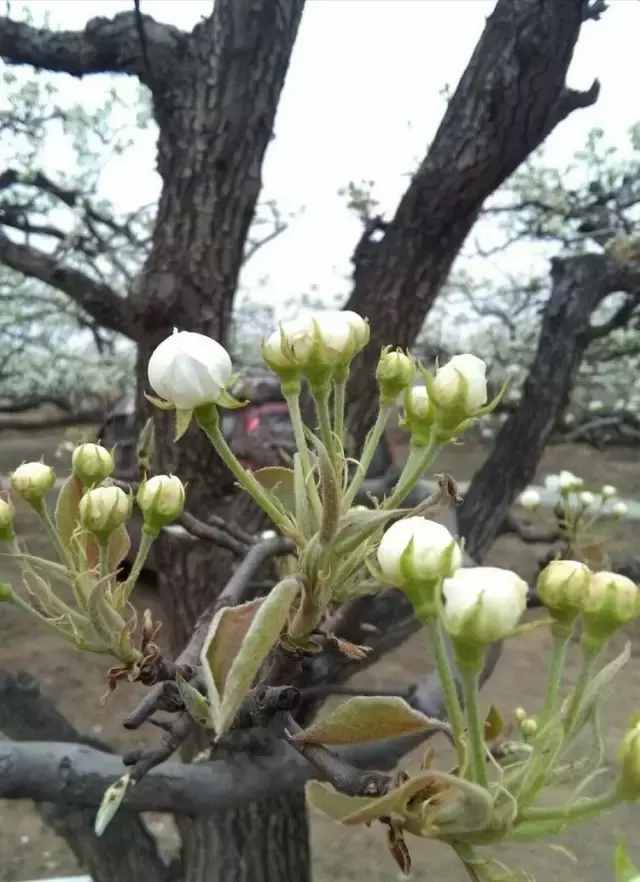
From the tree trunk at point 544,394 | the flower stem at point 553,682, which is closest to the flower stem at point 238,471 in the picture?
the flower stem at point 553,682

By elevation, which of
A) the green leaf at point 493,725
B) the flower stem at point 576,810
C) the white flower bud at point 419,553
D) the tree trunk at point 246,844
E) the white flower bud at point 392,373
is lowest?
the tree trunk at point 246,844

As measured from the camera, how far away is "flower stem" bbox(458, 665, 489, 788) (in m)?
0.26

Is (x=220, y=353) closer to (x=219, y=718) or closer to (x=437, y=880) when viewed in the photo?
(x=219, y=718)

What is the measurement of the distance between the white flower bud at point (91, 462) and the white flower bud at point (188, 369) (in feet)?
0.24

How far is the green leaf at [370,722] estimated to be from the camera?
0.29 m

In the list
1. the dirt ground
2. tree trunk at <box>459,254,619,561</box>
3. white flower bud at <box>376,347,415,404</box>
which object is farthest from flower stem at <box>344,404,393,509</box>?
tree trunk at <box>459,254,619,561</box>

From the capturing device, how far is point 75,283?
1.40 metres

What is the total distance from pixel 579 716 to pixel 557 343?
1.46m

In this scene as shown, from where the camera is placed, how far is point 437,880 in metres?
1.70

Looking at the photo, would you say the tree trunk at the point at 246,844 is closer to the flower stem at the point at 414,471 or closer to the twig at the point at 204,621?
the twig at the point at 204,621

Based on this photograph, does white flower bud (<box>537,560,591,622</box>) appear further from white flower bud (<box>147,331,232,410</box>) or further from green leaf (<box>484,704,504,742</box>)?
green leaf (<box>484,704,504,742</box>)

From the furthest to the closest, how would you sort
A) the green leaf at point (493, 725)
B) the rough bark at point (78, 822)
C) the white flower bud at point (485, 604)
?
the rough bark at point (78, 822), the green leaf at point (493, 725), the white flower bud at point (485, 604)

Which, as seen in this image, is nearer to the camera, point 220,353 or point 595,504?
point 220,353

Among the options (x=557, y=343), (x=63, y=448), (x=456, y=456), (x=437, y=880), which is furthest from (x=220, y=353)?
(x=456, y=456)
